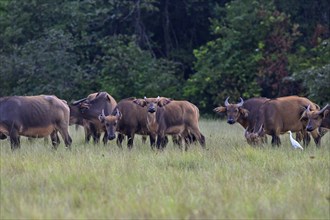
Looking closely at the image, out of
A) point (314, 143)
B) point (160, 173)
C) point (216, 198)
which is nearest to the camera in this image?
point (216, 198)

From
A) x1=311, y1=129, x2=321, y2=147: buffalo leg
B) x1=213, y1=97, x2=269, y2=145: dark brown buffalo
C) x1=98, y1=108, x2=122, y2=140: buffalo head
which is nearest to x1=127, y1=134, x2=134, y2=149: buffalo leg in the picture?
x1=98, y1=108, x2=122, y2=140: buffalo head

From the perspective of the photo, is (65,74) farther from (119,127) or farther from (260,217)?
(260,217)

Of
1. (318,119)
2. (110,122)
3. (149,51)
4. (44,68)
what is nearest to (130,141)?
(110,122)

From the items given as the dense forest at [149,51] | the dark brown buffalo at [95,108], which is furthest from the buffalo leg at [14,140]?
the dense forest at [149,51]

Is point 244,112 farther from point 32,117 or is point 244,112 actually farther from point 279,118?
point 32,117

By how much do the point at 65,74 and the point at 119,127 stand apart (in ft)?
48.5

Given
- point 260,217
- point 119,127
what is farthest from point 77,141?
point 260,217

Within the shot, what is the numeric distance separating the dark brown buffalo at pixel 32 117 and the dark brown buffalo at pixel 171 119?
6.20 feet

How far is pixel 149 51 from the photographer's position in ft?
121

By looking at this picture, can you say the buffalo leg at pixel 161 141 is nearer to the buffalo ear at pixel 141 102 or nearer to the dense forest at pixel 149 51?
the buffalo ear at pixel 141 102

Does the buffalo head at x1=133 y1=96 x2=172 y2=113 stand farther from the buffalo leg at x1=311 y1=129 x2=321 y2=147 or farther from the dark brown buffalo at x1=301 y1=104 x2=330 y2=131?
the buffalo leg at x1=311 y1=129 x2=321 y2=147

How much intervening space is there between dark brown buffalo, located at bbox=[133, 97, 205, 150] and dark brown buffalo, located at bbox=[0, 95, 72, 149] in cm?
189

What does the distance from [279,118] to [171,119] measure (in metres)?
2.36

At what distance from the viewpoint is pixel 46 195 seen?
1192 cm
